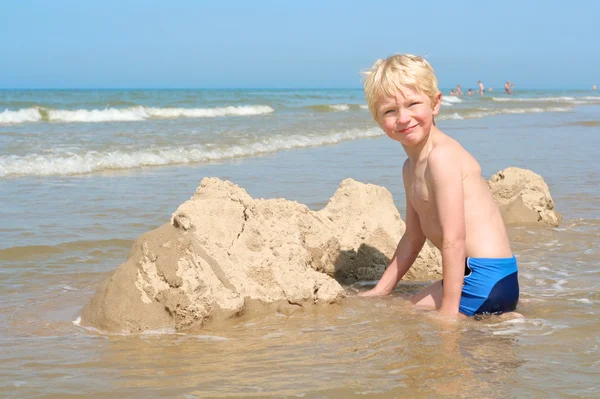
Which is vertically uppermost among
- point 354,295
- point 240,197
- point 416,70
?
point 416,70

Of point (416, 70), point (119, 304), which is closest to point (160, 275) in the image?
point (119, 304)

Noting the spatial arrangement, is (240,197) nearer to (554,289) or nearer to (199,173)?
(554,289)

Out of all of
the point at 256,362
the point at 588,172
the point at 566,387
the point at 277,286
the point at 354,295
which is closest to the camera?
the point at 566,387

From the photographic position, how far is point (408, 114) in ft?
11.5

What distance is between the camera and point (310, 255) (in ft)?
14.0

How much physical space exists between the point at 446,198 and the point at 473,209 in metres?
0.22

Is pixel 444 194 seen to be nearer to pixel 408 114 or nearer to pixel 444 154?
pixel 444 154

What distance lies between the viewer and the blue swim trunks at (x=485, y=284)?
3541mm

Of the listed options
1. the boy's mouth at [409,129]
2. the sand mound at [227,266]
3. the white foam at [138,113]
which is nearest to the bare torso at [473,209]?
the boy's mouth at [409,129]

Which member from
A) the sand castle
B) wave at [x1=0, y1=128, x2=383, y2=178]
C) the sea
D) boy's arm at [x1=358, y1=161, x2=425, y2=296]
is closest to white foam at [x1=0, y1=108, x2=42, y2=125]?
wave at [x1=0, y1=128, x2=383, y2=178]

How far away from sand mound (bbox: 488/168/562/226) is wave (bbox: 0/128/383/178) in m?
5.32

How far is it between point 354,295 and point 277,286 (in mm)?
573

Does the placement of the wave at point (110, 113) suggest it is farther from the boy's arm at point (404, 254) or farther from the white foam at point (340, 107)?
the boy's arm at point (404, 254)

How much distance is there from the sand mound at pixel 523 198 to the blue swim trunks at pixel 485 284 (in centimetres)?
265
